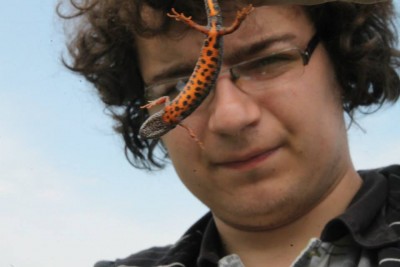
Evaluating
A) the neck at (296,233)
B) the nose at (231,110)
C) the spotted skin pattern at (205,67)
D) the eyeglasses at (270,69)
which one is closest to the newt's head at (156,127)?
the spotted skin pattern at (205,67)

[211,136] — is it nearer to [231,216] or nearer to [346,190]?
[231,216]

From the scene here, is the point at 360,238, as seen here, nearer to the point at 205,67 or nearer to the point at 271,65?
the point at 271,65

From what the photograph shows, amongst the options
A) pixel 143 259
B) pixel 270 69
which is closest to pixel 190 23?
pixel 270 69

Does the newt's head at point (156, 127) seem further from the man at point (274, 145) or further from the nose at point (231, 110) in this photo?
the nose at point (231, 110)

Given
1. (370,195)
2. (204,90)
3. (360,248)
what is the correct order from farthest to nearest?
1. (370,195)
2. (360,248)
3. (204,90)

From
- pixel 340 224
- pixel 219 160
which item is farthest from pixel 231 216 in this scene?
pixel 340 224

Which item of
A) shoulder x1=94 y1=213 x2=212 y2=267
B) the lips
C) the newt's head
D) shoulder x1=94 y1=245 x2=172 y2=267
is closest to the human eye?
the lips

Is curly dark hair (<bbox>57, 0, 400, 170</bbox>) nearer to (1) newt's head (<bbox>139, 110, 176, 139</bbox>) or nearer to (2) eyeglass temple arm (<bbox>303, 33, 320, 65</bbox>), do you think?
(2) eyeglass temple arm (<bbox>303, 33, 320, 65</bbox>)
